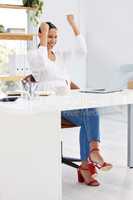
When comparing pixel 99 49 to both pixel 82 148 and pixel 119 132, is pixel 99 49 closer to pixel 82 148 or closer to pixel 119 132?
pixel 119 132

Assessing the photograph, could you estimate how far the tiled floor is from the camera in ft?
10.1

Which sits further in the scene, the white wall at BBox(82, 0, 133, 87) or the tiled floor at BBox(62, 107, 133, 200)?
the white wall at BBox(82, 0, 133, 87)

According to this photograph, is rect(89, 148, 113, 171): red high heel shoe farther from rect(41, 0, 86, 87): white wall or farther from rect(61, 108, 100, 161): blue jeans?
rect(41, 0, 86, 87): white wall

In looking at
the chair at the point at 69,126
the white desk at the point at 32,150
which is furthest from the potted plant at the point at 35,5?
the white desk at the point at 32,150

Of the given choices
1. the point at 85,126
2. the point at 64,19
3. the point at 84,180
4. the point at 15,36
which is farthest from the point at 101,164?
the point at 64,19

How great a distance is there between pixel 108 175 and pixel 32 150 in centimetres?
124

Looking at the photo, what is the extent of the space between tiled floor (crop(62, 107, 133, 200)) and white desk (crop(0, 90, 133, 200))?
504 mm

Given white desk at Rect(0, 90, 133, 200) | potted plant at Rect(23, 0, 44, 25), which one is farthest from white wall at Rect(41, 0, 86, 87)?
white desk at Rect(0, 90, 133, 200)

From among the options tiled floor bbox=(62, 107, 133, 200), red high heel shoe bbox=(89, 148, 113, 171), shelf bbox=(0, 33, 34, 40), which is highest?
shelf bbox=(0, 33, 34, 40)

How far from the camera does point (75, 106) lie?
8.38ft

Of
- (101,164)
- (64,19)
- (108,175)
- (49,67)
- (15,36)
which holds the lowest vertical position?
(108,175)

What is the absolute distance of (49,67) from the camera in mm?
3268

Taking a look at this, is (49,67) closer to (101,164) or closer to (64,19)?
(101,164)

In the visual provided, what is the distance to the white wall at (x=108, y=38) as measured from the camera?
6.29 meters
